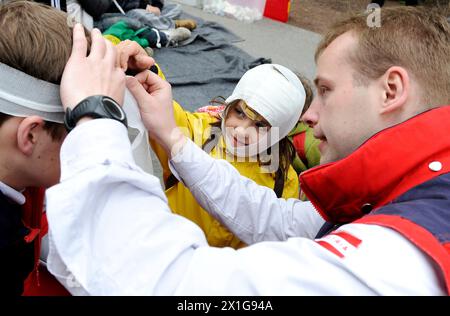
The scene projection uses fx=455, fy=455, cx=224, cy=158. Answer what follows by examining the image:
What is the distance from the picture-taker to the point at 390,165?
110 cm

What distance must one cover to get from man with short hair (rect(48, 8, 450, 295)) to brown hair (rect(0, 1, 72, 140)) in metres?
0.10

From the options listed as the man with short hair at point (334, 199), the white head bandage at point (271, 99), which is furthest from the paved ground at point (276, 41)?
the man with short hair at point (334, 199)

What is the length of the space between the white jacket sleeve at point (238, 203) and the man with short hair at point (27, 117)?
398 mm

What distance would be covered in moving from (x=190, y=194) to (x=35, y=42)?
0.92 m

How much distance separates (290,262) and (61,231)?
42 centimetres

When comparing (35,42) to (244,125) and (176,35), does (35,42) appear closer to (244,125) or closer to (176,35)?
(244,125)

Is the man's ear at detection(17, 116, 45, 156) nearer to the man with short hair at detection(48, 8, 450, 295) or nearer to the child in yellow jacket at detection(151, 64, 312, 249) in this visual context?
the man with short hair at detection(48, 8, 450, 295)

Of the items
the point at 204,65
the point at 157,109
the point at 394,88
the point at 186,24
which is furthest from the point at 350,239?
the point at 186,24

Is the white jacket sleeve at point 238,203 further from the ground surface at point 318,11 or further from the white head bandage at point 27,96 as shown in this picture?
the ground surface at point 318,11

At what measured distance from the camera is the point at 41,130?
1.16 metres

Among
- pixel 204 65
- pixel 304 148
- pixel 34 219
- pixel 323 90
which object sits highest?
pixel 323 90

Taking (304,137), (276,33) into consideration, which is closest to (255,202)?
(304,137)

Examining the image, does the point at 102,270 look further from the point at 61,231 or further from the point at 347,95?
the point at 347,95

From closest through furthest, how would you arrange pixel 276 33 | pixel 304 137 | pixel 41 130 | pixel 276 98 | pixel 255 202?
pixel 41 130 < pixel 255 202 < pixel 276 98 < pixel 304 137 < pixel 276 33
